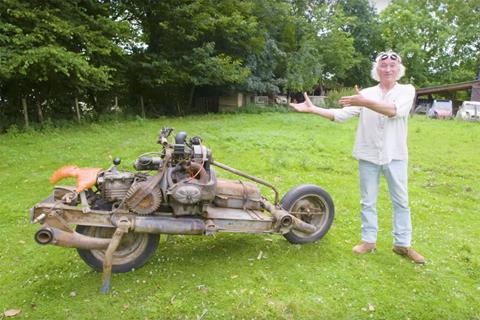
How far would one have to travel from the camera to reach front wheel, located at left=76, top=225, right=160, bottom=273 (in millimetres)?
3998

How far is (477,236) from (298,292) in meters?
3.13

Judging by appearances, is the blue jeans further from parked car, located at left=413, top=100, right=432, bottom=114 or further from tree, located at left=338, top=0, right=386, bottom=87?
tree, located at left=338, top=0, right=386, bottom=87

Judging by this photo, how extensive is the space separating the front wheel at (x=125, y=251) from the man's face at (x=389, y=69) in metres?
2.82

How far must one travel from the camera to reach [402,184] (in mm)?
4418

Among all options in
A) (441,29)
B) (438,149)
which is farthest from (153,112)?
(441,29)

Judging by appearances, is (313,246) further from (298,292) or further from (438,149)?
(438,149)

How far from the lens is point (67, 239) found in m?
3.64

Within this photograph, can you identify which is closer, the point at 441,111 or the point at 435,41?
the point at 441,111

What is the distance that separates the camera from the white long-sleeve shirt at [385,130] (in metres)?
4.22

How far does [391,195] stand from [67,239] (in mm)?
3273

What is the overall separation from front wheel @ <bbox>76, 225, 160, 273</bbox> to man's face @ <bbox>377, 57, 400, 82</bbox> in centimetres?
282

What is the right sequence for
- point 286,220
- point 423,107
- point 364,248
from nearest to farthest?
point 286,220 < point 364,248 < point 423,107

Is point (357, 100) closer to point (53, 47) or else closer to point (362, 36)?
point (53, 47)

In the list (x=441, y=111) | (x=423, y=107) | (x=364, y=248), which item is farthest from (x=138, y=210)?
Result: (x=423, y=107)
